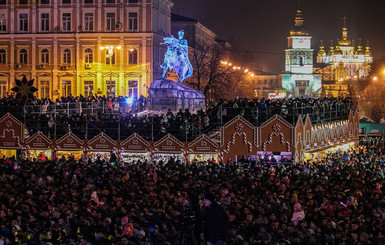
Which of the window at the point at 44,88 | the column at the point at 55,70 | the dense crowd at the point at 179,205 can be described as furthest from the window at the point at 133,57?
the dense crowd at the point at 179,205

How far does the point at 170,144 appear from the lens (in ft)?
99.7

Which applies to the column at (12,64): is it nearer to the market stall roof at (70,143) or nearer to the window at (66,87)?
the window at (66,87)

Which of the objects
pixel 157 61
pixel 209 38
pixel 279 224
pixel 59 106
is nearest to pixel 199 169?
pixel 279 224

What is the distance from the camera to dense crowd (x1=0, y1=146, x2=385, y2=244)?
15.7 meters

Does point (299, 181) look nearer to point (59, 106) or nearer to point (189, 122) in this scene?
point (189, 122)

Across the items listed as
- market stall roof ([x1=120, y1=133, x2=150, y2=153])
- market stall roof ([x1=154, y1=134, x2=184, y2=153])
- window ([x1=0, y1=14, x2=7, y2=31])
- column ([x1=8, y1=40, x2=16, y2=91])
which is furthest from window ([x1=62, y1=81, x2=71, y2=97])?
market stall roof ([x1=154, y1=134, x2=184, y2=153])

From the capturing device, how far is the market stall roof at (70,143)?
31500 millimetres

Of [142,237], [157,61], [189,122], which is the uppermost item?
[157,61]

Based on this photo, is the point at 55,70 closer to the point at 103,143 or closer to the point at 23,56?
the point at 23,56

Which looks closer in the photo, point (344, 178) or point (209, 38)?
point (344, 178)

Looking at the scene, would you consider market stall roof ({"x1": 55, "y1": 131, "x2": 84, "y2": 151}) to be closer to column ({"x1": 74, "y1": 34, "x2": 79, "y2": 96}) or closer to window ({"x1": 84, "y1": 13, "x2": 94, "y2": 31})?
column ({"x1": 74, "y1": 34, "x2": 79, "y2": 96})

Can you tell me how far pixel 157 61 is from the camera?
207 ft

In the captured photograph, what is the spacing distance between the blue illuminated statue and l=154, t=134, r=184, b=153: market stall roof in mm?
9817

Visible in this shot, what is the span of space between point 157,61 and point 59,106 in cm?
2657
